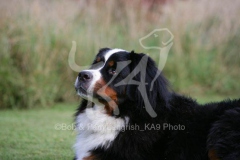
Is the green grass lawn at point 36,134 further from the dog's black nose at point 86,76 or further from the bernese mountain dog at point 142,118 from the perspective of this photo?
the dog's black nose at point 86,76

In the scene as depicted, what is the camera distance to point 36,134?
746cm

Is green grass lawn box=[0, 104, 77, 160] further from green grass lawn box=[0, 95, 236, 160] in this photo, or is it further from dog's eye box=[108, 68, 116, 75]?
dog's eye box=[108, 68, 116, 75]

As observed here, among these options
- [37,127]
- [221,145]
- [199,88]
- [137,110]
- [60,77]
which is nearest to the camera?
[221,145]

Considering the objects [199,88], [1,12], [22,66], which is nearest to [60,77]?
[22,66]

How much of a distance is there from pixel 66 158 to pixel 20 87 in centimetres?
401

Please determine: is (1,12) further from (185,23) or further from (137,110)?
(137,110)

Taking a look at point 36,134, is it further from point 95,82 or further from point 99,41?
point 99,41

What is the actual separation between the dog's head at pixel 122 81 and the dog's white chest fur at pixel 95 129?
0.15m

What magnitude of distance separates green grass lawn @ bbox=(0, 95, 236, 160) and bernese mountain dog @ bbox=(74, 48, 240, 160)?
1355 millimetres

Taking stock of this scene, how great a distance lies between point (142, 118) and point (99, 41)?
6.49 metres

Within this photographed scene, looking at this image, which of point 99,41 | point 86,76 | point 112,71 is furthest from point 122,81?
point 99,41

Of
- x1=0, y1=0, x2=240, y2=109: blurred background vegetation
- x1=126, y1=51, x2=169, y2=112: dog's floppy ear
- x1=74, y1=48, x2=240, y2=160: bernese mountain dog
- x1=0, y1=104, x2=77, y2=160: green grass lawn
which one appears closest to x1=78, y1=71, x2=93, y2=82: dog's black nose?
x1=74, y1=48, x2=240, y2=160: bernese mountain dog

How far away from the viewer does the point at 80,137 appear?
16.6 feet

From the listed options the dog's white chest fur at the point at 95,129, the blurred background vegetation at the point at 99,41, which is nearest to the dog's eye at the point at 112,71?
the dog's white chest fur at the point at 95,129
